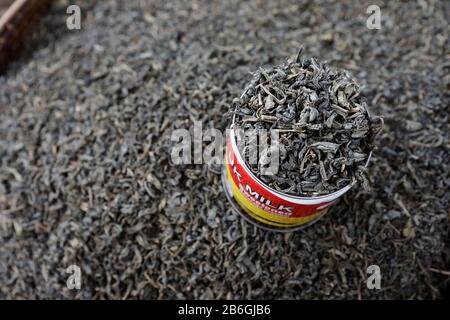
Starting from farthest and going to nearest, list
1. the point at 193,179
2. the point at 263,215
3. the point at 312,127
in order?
1. the point at 193,179
2. the point at 263,215
3. the point at 312,127

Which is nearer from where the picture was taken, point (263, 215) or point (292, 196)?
point (292, 196)

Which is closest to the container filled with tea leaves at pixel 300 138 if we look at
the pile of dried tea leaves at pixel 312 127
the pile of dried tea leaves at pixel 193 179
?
the pile of dried tea leaves at pixel 312 127

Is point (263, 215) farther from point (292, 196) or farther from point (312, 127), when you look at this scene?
point (312, 127)

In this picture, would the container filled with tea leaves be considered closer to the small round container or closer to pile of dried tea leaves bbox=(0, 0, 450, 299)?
the small round container

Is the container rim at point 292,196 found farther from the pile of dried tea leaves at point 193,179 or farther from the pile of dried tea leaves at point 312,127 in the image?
the pile of dried tea leaves at point 193,179

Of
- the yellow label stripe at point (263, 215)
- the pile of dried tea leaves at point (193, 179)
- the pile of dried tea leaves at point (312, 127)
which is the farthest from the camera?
the pile of dried tea leaves at point (193, 179)

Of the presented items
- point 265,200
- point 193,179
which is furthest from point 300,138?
point 193,179

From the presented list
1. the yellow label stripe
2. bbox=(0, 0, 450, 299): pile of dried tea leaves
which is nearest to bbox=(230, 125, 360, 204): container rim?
the yellow label stripe
